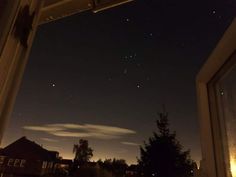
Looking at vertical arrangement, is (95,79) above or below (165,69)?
above

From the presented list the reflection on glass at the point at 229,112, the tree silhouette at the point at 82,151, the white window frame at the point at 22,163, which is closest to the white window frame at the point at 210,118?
the reflection on glass at the point at 229,112

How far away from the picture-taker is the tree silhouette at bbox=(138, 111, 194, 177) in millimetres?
9625

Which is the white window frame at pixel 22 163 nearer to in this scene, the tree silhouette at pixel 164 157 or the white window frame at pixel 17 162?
the white window frame at pixel 17 162

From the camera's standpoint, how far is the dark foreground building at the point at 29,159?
37.6 feet

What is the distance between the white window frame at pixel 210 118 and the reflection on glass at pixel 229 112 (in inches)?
1.3

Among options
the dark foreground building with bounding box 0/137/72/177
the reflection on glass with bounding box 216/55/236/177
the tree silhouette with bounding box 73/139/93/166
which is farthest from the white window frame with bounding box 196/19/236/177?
the tree silhouette with bounding box 73/139/93/166

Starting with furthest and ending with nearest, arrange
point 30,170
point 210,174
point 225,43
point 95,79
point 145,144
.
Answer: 1. point 30,170
2. point 145,144
3. point 95,79
4. point 210,174
5. point 225,43

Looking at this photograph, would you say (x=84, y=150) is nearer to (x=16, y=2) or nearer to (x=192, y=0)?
(x=192, y=0)

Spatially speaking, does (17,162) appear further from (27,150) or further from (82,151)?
(82,151)

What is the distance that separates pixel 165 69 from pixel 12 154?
416 inches

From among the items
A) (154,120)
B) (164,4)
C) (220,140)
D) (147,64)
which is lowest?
(220,140)

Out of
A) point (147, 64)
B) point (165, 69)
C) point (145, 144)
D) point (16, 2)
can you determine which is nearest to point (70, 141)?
point (145, 144)

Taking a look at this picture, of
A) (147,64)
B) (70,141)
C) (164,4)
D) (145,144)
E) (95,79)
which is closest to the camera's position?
(164,4)

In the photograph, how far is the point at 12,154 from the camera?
11906 millimetres
